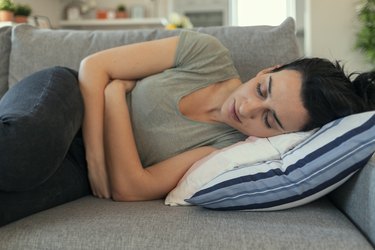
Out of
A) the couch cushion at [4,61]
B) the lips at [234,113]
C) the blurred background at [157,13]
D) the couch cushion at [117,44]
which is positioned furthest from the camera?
the blurred background at [157,13]

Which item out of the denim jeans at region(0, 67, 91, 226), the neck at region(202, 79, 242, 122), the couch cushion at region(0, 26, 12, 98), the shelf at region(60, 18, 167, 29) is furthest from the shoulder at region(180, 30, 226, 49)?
the shelf at region(60, 18, 167, 29)

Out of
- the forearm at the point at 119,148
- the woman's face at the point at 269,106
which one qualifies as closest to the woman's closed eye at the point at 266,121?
the woman's face at the point at 269,106

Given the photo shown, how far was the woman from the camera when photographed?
0.82 meters

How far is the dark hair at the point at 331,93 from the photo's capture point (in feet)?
3.10

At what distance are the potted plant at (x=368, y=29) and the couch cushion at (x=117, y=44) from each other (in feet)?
5.60

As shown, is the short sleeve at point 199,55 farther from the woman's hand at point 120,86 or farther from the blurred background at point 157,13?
the blurred background at point 157,13

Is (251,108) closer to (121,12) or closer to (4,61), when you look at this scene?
(4,61)

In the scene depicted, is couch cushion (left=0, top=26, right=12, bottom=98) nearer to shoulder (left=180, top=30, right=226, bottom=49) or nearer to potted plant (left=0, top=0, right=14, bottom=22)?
shoulder (left=180, top=30, right=226, bottom=49)

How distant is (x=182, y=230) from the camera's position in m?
0.76

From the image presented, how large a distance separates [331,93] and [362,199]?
254 millimetres

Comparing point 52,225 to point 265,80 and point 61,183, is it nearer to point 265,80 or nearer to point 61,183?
point 61,183

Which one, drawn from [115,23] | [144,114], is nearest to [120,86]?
[144,114]

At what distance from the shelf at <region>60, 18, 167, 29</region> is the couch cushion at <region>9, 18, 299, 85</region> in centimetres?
264

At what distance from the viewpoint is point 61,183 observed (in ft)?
3.19
